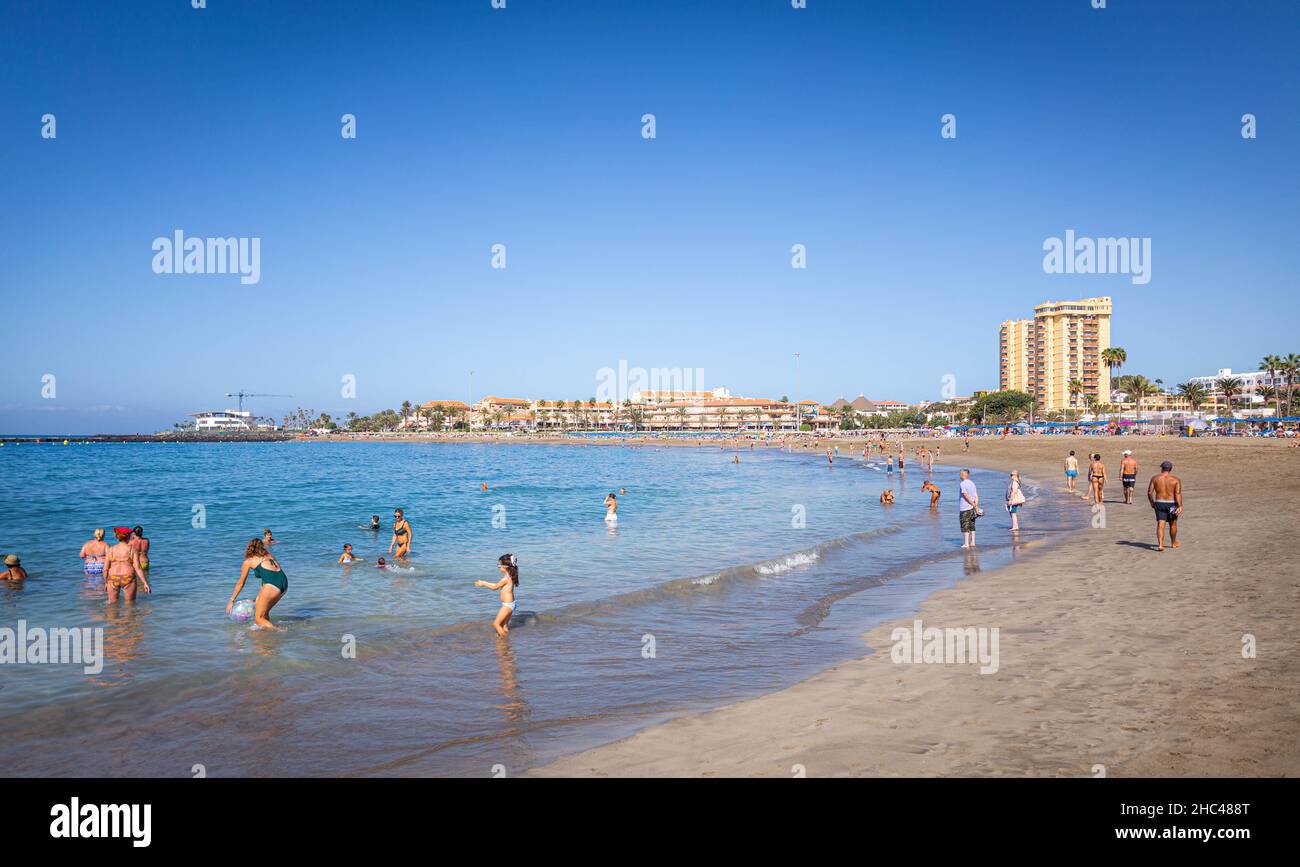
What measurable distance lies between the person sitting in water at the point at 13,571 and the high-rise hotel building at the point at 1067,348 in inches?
6679

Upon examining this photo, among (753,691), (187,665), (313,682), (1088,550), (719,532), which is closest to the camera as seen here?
(753,691)

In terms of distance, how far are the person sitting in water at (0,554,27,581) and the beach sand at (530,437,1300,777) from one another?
1441 centimetres

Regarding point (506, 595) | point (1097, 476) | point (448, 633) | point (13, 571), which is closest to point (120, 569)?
point (13, 571)

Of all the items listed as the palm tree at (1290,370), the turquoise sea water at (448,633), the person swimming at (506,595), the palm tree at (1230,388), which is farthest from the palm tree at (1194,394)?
the person swimming at (506,595)

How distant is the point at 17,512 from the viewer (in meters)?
31.1

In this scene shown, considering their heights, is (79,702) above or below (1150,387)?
below

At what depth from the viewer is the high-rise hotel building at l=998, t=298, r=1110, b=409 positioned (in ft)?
511

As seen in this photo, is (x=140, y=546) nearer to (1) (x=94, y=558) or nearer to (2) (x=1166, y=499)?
(1) (x=94, y=558)

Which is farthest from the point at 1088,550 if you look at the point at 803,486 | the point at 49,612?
the point at 803,486

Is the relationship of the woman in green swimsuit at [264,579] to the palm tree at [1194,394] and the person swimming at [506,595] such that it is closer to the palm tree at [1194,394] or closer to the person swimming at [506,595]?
the person swimming at [506,595]

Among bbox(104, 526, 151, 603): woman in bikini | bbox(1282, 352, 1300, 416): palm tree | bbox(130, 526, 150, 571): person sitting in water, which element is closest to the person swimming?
bbox(104, 526, 151, 603): woman in bikini

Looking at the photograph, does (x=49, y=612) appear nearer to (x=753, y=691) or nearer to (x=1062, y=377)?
(x=753, y=691)
